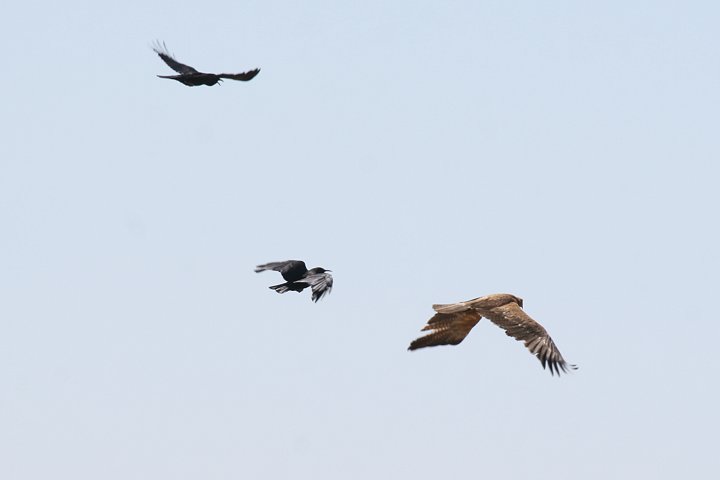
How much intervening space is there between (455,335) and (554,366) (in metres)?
3.60

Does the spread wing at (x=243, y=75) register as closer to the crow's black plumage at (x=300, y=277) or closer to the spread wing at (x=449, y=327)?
the crow's black plumage at (x=300, y=277)

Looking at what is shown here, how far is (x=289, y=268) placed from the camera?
37.8 m

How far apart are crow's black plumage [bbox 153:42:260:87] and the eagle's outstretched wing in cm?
609

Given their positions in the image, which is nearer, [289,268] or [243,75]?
[243,75]

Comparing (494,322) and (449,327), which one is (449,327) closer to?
(449,327)

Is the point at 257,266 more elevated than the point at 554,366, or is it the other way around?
the point at 257,266

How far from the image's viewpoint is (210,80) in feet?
119

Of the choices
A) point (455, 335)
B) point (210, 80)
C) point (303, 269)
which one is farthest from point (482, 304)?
point (210, 80)

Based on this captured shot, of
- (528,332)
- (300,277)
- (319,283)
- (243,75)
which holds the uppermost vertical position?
(243,75)

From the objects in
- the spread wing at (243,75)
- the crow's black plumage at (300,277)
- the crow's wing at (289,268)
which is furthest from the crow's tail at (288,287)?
the spread wing at (243,75)

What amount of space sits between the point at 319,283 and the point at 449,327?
3098 mm

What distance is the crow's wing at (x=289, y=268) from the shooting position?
37.6 m

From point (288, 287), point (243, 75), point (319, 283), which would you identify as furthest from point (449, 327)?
point (243, 75)

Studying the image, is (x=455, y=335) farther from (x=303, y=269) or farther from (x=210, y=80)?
(x=210, y=80)
